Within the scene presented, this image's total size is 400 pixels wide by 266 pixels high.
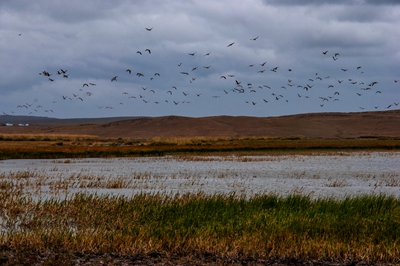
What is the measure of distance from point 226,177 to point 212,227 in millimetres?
16777

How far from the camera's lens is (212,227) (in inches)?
551

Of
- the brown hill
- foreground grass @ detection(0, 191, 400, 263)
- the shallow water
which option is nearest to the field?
foreground grass @ detection(0, 191, 400, 263)

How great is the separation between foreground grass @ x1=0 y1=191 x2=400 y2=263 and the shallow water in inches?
102

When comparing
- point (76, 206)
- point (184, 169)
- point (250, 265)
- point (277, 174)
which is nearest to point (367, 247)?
point (250, 265)

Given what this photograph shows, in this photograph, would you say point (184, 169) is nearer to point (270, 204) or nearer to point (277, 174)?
point (277, 174)

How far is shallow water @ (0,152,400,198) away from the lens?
24.3m

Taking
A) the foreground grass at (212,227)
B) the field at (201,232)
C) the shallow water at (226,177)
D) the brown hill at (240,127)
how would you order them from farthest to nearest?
the brown hill at (240,127), the shallow water at (226,177), the foreground grass at (212,227), the field at (201,232)

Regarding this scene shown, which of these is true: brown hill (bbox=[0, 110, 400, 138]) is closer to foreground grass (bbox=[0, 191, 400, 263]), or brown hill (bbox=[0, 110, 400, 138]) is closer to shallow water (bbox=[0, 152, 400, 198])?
shallow water (bbox=[0, 152, 400, 198])

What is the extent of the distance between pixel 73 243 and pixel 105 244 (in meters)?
0.76

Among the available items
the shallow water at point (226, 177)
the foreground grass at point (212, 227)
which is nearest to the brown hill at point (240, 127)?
the shallow water at point (226, 177)

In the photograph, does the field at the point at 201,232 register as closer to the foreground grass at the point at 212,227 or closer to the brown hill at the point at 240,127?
the foreground grass at the point at 212,227

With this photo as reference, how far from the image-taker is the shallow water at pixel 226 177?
956 inches

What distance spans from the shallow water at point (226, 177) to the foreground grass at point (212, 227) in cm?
260

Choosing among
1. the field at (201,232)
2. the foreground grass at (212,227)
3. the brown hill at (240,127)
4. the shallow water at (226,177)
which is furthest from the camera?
the brown hill at (240,127)
